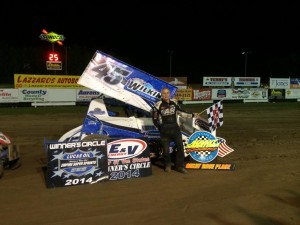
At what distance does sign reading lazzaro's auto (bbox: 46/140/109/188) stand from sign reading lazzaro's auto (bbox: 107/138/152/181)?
167 mm

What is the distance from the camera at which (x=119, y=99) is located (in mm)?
8375

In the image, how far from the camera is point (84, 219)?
5582mm

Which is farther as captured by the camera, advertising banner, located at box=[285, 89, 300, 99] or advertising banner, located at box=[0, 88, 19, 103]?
advertising banner, located at box=[285, 89, 300, 99]

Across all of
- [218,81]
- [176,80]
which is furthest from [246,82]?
[176,80]

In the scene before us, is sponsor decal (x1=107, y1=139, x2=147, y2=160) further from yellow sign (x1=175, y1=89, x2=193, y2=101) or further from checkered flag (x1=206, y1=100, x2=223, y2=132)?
yellow sign (x1=175, y1=89, x2=193, y2=101)

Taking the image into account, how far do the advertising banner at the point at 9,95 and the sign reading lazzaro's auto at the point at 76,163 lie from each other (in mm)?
18414

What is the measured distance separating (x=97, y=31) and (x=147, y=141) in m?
100

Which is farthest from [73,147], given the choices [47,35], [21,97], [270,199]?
[47,35]

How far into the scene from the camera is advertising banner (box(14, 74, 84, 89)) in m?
24.9

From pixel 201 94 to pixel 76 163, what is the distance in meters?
23.4

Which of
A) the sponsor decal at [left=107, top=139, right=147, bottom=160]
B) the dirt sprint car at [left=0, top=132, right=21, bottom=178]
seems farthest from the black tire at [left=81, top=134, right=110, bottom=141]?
the dirt sprint car at [left=0, top=132, right=21, bottom=178]

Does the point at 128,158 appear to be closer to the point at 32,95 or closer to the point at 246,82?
the point at 32,95

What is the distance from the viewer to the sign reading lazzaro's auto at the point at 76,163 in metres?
7.13

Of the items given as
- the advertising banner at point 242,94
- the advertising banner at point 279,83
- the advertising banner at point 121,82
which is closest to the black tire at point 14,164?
the advertising banner at point 121,82
